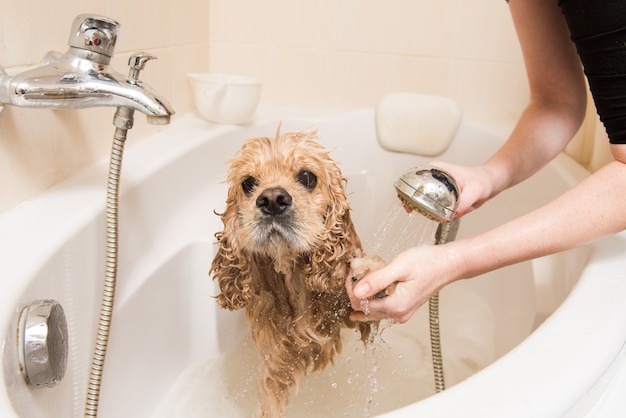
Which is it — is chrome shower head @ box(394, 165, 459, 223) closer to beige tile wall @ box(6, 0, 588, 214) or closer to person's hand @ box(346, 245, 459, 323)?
person's hand @ box(346, 245, 459, 323)

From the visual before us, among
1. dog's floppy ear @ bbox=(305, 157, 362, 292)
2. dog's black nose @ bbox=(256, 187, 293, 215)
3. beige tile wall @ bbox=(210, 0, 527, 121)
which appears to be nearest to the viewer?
dog's black nose @ bbox=(256, 187, 293, 215)

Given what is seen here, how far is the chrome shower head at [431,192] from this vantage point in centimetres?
95

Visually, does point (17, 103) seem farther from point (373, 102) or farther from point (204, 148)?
point (373, 102)

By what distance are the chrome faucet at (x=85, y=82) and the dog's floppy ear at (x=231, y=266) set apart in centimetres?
26

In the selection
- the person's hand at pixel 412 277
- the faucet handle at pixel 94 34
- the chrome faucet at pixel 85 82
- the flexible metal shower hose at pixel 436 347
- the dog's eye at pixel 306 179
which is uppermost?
the faucet handle at pixel 94 34

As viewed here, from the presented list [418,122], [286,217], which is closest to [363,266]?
[286,217]

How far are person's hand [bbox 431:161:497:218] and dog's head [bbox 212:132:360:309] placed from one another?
0.24 m

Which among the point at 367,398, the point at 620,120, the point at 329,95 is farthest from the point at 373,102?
the point at 620,120

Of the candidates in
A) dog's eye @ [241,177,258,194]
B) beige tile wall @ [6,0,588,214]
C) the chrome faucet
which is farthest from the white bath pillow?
the chrome faucet

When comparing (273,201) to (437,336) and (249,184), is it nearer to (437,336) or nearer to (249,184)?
(249,184)

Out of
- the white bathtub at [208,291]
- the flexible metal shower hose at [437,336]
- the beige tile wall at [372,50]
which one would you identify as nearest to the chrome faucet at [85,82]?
the white bathtub at [208,291]

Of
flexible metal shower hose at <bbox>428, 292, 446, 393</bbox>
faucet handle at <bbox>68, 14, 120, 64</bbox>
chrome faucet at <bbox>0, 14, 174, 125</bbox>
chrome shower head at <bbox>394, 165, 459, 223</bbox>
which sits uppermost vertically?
faucet handle at <bbox>68, 14, 120, 64</bbox>

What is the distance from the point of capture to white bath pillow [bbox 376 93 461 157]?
6.04 feet

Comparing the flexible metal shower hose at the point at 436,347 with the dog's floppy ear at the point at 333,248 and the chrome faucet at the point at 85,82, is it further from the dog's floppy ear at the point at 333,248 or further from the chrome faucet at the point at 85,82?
the chrome faucet at the point at 85,82
